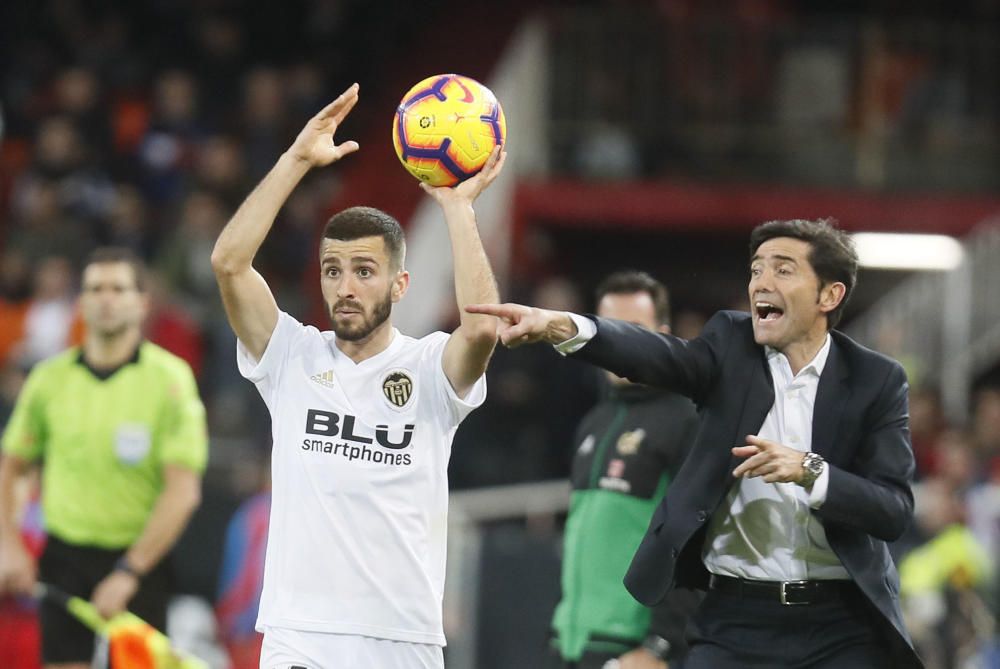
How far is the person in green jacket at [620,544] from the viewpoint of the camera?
6637 millimetres

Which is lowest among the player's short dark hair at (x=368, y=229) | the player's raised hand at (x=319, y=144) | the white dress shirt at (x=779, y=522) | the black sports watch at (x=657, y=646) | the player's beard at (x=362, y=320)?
the black sports watch at (x=657, y=646)

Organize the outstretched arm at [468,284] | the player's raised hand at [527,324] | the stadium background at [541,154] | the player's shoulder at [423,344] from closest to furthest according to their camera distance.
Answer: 1. the player's raised hand at [527,324]
2. the outstretched arm at [468,284]
3. the player's shoulder at [423,344]
4. the stadium background at [541,154]

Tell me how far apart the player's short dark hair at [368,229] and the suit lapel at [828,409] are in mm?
1459

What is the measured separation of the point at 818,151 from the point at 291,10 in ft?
19.7

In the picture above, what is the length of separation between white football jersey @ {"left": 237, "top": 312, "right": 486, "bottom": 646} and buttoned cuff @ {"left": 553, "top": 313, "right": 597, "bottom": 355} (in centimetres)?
49

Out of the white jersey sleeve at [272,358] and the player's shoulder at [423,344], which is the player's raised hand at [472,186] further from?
the white jersey sleeve at [272,358]

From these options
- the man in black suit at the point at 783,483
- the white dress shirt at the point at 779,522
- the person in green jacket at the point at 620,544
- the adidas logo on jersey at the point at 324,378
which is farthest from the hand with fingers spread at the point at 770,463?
the person in green jacket at the point at 620,544

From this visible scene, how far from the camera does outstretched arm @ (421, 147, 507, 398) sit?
5.41 m

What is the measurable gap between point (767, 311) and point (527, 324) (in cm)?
99

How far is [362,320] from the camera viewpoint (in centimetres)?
563

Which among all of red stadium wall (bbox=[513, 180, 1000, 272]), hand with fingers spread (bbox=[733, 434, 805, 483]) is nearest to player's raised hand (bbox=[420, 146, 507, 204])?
hand with fingers spread (bbox=[733, 434, 805, 483])

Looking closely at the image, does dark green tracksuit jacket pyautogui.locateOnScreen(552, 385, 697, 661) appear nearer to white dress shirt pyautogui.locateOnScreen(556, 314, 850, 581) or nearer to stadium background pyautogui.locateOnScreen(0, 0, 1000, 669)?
white dress shirt pyautogui.locateOnScreen(556, 314, 850, 581)

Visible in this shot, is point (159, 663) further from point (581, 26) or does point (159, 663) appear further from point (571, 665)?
point (581, 26)

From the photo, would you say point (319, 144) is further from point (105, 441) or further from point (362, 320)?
point (105, 441)
